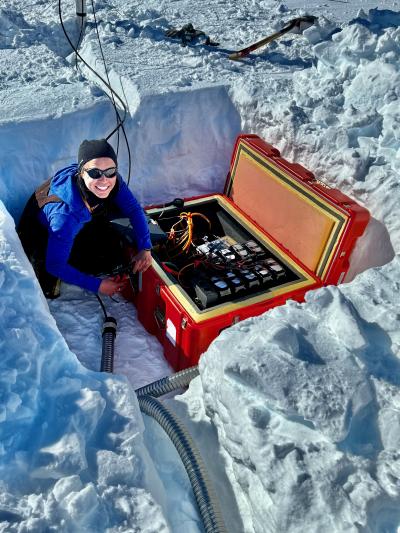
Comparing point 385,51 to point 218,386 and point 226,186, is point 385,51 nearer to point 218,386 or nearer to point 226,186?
point 226,186

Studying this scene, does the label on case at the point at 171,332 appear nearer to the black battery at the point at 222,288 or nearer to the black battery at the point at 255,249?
the black battery at the point at 222,288

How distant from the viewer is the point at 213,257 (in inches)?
118

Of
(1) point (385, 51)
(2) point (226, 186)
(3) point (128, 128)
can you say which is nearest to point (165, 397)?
(2) point (226, 186)

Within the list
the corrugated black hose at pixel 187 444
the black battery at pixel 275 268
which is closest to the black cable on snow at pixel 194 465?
the corrugated black hose at pixel 187 444

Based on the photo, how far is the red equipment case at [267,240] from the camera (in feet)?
8.51

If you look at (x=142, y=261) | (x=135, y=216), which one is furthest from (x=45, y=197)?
(x=142, y=261)

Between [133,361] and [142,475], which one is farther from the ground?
[142,475]

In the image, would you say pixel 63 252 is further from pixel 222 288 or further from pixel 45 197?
pixel 222 288

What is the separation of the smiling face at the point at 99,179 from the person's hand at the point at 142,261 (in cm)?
43

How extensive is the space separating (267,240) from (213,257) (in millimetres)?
392

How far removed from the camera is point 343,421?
1578mm

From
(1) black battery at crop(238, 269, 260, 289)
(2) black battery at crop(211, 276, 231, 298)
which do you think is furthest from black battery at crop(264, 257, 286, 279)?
(2) black battery at crop(211, 276, 231, 298)

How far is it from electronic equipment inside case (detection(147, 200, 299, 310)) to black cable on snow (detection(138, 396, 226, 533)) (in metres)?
0.75

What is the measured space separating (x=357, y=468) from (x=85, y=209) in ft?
6.02
